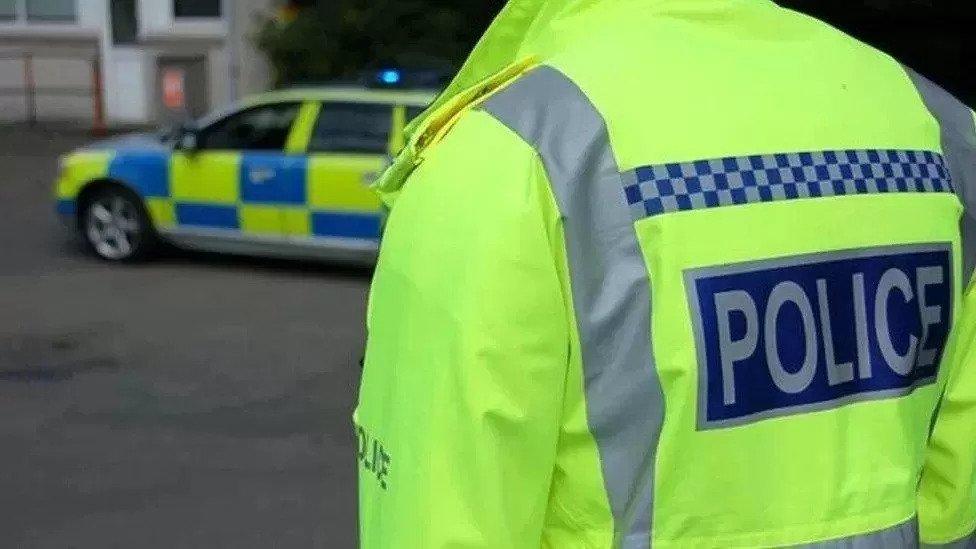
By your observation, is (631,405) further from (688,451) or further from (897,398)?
(897,398)

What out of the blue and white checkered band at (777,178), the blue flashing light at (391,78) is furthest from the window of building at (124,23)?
the blue and white checkered band at (777,178)

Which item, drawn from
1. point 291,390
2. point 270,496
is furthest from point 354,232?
point 270,496

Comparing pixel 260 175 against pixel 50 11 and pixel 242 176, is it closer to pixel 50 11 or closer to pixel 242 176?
pixel 242 176

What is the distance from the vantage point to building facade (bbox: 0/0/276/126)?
1669 centimetres

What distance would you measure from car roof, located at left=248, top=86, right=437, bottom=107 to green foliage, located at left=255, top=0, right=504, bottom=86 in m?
4.93

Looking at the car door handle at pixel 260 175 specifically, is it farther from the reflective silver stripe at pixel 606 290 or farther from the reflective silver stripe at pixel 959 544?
the reflective silver stripe at pixel 606 290

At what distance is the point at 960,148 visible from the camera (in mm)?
1636

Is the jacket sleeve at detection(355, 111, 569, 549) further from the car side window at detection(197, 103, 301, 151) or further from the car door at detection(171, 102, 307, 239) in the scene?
the car side window at detection(197, 103, 301, 151)

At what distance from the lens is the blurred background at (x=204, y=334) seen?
5152 millimetres

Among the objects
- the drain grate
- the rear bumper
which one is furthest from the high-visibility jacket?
the rear bumper

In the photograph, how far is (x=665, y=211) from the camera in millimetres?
1411

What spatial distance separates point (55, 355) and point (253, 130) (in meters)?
2.65

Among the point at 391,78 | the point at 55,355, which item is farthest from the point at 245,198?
the point at 55,355

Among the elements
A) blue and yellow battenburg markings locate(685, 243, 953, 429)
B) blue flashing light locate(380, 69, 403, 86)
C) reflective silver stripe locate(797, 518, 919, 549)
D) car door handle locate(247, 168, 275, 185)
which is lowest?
car door handle locate(247, 168, 275, 185)
